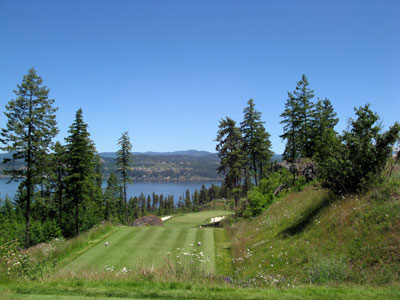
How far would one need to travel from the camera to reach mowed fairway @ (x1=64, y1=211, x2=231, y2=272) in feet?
37.3

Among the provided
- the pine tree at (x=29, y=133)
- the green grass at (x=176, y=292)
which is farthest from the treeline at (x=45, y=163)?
the green grass at (x=176, y=292)

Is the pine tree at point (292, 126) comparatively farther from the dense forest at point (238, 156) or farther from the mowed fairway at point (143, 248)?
the mowed fairway at point (143, 248)

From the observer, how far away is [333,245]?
8703 mm

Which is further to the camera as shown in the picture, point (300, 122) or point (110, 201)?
point (110, 201)

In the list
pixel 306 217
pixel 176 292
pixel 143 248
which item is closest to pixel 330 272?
pixel 176 292

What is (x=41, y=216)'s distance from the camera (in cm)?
4044

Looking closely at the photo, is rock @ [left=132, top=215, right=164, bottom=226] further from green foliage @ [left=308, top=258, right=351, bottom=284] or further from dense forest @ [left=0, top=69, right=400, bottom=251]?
green foliage @ [left=308, top=258, right=351, bottom=284]

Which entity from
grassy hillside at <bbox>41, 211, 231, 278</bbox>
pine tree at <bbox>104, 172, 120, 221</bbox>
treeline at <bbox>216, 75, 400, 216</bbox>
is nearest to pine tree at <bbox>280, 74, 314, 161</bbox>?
treeline at <bbox>216, 75, 400, 216</bbox>

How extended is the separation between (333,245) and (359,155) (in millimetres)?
4176

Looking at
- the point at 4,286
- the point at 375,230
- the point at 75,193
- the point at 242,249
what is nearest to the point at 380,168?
the point at 375,230

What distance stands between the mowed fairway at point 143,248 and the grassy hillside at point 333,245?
105 inches

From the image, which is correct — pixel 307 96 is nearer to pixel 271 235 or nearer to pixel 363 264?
pixel 271 235

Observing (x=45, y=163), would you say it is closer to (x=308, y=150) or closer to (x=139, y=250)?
(x=139, y=250)

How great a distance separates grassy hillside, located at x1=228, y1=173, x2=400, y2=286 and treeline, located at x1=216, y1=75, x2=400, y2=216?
37.4 inches
